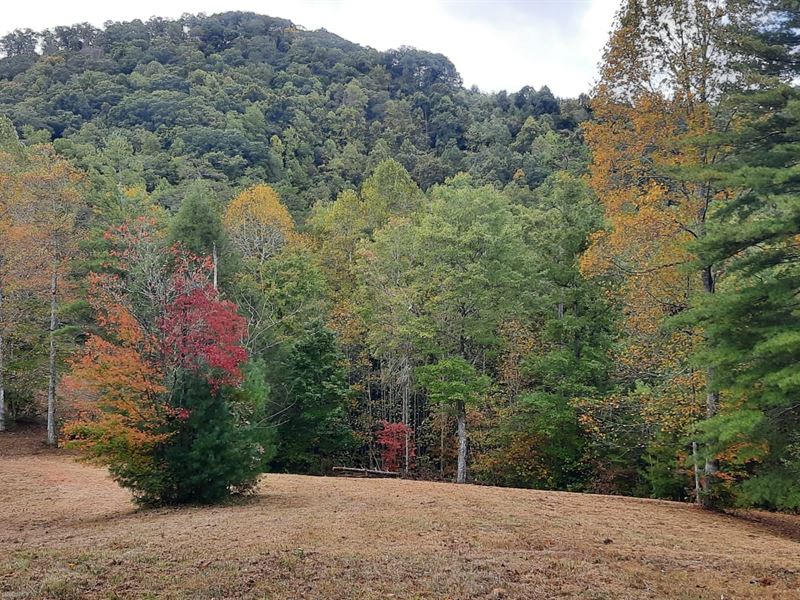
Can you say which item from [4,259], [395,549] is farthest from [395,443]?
[395,549]

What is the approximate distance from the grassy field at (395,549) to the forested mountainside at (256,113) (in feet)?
109

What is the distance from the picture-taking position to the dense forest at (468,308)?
10070mm

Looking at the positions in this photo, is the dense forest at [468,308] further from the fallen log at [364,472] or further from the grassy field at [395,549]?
the grassy field at [395,549]

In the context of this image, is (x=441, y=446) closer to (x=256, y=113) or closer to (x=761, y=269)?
(x=761, y=269)

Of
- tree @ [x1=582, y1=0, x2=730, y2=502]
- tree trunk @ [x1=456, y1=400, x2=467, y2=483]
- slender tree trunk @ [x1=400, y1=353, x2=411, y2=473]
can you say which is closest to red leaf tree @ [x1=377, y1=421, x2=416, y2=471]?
slender tree trunk @ [x1=400, y1=353, x2=411, y2=473]

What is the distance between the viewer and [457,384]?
791 inches

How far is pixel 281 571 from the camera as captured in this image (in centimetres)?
573

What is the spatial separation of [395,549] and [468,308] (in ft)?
50.9

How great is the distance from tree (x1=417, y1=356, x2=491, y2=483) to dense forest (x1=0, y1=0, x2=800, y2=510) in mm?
100

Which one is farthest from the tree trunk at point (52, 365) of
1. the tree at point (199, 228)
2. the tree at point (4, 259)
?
the tree at point (199, 228)

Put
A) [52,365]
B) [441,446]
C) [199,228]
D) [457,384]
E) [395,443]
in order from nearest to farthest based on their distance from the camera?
[457,384] → [52,365] → [395,443] → [441,446] → [199,228]

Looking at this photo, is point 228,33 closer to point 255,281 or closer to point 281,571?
point 255,281

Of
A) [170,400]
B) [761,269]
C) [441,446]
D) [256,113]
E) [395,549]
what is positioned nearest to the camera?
[395,549]

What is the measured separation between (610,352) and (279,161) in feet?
151
